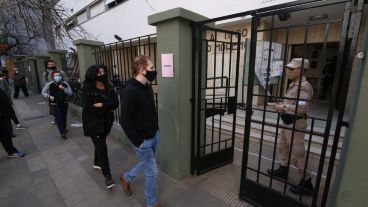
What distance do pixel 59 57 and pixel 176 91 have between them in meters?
7.12

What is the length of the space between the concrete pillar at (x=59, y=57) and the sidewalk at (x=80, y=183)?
4.11 m

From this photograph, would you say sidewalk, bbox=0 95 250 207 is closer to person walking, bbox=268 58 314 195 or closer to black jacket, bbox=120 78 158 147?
person walking, bbox=268 58 314 195

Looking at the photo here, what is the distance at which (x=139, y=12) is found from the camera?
10195 mm

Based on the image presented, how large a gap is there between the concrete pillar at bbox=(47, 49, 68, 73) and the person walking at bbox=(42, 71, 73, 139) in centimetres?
338

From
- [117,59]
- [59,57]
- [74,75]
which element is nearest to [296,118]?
[117,59]

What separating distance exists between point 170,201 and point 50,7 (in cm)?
436

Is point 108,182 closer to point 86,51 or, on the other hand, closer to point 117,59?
point 117,59

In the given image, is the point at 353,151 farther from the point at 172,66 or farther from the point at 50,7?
the point at 50,7

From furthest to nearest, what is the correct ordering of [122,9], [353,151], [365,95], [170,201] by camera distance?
[122,9]
[170,201]
[353,151]
[365,95]

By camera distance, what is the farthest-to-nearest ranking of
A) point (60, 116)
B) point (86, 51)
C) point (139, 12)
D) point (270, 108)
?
point (139, 12) → point (86, 51) → point (60, 116) → point (270, 108)

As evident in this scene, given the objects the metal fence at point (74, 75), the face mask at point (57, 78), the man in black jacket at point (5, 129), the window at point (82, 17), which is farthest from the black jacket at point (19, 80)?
the man in black jacket at point (5, 129)

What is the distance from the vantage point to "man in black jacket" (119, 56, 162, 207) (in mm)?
2039

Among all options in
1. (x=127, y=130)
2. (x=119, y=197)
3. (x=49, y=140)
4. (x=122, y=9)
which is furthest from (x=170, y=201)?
(x=122, y=9)

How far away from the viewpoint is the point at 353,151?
63.2 inches
